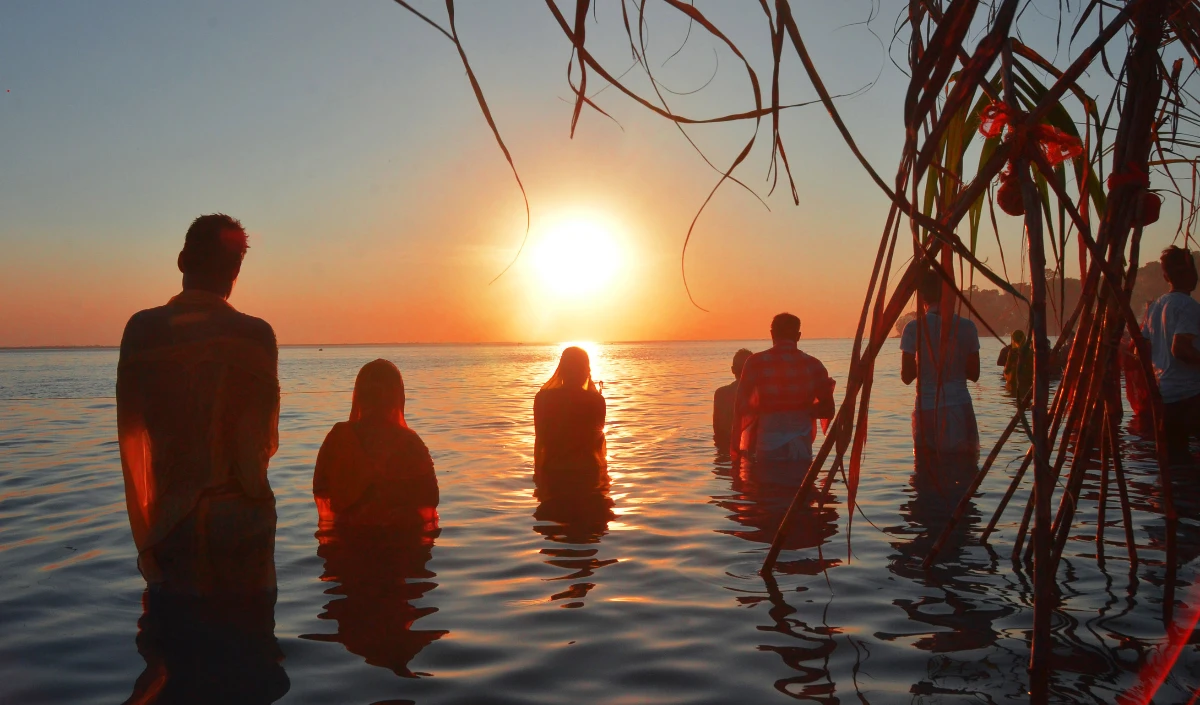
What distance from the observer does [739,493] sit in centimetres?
831

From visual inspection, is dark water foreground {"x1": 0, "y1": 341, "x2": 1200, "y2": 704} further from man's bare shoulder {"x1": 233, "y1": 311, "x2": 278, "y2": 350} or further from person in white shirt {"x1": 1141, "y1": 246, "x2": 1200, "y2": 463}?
man's bare shoulder {"x1": 233, "y1": 311, "x2": 278, "y2": 350}

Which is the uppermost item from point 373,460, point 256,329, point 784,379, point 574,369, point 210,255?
point 210,255

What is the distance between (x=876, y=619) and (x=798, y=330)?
395 centimetres

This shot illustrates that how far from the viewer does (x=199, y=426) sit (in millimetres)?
3432

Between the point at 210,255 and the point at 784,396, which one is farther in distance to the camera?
the point at 784,396

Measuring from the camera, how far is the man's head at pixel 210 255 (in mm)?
3529

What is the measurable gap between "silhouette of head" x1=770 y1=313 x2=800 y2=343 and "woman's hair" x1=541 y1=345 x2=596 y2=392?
70.6 inches

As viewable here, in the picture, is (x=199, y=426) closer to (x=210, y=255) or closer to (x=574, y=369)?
(x=210, y=255)

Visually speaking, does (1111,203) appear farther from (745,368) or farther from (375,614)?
(745,368)

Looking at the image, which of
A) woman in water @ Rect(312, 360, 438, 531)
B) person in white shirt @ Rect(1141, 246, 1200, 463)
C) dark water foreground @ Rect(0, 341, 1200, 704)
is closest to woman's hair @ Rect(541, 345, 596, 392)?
dark water foreground @ Rect(0, 341, 1200, 704)

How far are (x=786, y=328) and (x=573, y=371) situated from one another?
2.04m

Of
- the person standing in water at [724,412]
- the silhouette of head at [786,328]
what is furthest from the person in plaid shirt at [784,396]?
the person standing in water at [724,412]

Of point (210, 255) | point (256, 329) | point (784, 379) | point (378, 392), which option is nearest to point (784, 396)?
point (784, 379)

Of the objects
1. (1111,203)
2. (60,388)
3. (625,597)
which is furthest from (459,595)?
(60,388)
